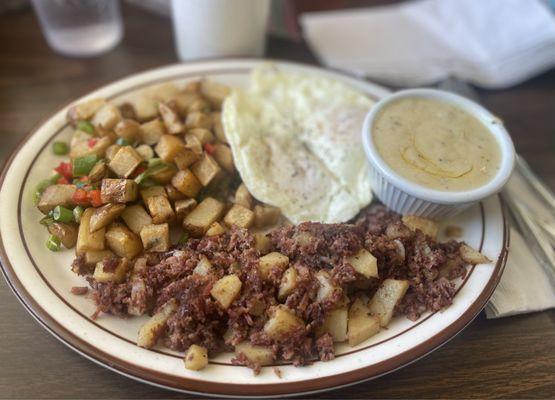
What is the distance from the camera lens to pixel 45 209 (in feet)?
6.54

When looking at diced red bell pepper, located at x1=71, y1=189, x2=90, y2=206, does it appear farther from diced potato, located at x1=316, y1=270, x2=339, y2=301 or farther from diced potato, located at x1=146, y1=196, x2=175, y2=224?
diced potato, located at x1=316, y1=270, x2=339, y2=301

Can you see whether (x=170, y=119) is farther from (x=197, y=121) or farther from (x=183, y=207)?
(x=183, y=207)

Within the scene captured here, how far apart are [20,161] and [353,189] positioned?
136 centimetres

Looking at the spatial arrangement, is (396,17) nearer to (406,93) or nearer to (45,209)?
(406,93)

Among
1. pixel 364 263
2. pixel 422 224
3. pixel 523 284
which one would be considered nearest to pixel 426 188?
pixel 422 224

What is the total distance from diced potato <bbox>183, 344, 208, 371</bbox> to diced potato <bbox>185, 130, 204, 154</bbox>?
84cm

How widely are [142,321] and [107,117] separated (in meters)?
0.95

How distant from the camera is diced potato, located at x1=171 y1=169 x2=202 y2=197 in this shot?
2.05 m

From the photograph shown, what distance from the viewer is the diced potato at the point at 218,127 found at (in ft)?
7.71

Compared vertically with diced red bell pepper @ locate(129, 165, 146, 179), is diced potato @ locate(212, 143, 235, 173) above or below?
below

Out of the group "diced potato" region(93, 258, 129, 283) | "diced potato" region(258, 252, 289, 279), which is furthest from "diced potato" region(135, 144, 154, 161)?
"diced potato" region(258, 252, 289, 279)

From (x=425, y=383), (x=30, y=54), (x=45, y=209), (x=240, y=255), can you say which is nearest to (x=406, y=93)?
(x=240, y=255)

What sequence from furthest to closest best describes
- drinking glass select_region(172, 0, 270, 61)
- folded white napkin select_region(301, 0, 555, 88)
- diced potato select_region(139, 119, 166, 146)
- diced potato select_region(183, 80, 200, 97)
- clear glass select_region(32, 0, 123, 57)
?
folded white napkin select_region(301, 0, 555, 88), clear glass select_region(32, 0, 123, 57), drinking glass select_region(172, 0, 270, 61), diced potato select_region(183, 80, 200, 97), diced potato select_region(139, 119, 166, 146)

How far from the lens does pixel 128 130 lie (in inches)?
86.5
